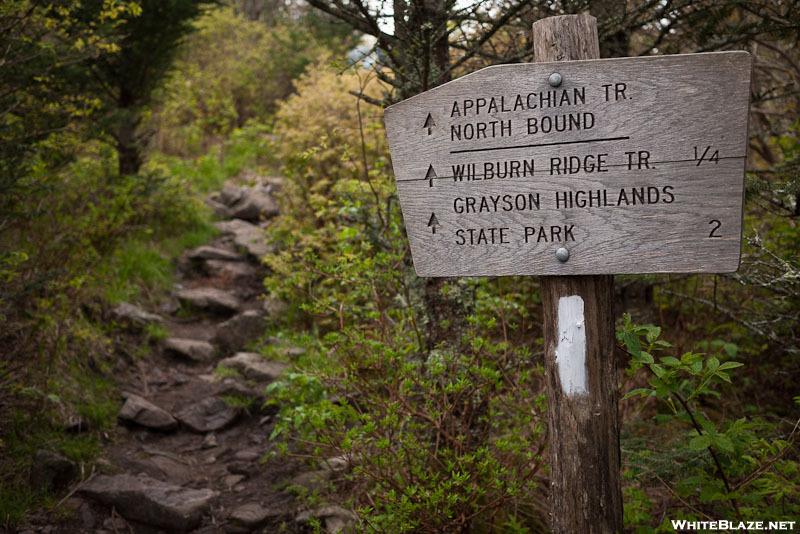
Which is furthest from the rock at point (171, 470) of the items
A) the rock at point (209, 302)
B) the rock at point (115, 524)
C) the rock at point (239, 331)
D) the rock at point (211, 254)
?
the rock at point (211, 254)

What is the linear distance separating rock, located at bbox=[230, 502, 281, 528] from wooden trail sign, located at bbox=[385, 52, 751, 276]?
221 cm

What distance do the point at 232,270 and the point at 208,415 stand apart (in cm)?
283

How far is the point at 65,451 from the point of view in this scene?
157 inches

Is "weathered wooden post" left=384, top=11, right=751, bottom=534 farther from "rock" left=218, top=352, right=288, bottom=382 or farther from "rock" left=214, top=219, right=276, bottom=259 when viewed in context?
"rock" left=214, top=219, right=276, bottom=259

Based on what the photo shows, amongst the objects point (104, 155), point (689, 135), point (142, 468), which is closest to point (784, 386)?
point (689, 135)

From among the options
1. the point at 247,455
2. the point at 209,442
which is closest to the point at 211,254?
the point at 209,442

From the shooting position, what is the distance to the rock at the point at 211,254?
7648 mm

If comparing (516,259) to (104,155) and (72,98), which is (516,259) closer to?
(72,98)

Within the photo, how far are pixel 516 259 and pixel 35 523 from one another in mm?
3099

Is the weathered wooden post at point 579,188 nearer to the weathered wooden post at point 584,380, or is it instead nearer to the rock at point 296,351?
the weathered wooden post at point 584,380

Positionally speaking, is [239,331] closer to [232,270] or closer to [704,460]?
[232,270]

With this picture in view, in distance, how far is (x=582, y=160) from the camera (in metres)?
2.02

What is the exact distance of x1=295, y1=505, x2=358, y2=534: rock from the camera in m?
3.38

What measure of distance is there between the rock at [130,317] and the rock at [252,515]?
2.55m
